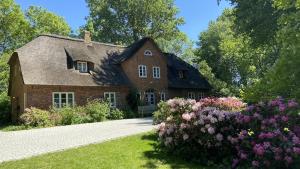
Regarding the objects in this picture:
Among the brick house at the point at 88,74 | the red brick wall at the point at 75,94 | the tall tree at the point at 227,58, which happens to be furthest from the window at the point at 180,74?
the red brick wall at the point at 75,94

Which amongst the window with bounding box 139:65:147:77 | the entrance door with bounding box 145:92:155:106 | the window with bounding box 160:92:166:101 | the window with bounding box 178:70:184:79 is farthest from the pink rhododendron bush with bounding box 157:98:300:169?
the window with bounding box 178:70:184:79

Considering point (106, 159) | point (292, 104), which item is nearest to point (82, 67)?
point (106, 159)

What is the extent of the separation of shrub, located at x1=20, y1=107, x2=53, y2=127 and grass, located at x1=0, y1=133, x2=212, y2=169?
13.5 m

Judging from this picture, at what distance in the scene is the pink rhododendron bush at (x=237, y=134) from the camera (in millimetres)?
8648

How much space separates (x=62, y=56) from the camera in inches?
1248

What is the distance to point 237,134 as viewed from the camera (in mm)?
10453

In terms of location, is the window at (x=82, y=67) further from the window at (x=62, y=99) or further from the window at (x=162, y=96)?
the window at (x=162, y=96)

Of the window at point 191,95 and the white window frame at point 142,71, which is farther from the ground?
the white window frame at point 142,71

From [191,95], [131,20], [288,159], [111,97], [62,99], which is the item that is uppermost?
[131,20]

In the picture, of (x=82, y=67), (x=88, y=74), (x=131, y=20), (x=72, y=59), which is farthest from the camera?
(x=131, y=20)

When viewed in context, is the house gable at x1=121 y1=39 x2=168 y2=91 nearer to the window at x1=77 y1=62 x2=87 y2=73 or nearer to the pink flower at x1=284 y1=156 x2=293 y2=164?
the window at x1=77 y1=62 x2=87 y2=73

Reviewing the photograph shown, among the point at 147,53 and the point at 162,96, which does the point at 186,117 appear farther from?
the point at 162,96

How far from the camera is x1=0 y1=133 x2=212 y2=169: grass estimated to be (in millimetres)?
9898

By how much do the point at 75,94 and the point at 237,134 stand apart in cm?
2153
